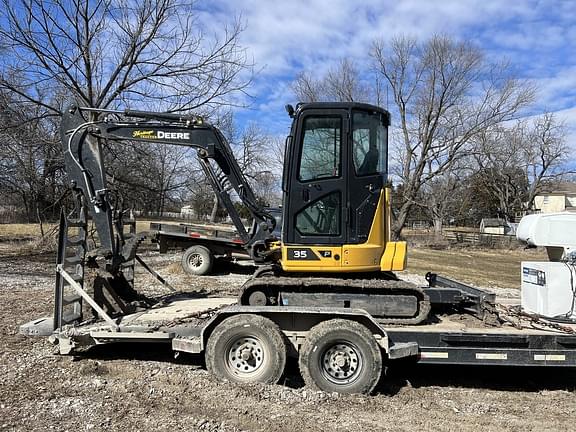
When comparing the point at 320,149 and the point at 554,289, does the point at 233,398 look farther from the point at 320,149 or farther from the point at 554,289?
the point at 554,289

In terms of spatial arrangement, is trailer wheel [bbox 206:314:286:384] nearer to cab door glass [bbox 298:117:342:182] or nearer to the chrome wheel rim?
the chrome wheel rim

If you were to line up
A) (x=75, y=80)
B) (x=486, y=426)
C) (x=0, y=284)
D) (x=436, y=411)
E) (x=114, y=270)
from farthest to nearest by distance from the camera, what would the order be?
(x=75, y=80) → (x=0, y=284) → (x=114, y=270) → (x=436, y=411) → (x=486, y=426)

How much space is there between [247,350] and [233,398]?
0.58 m

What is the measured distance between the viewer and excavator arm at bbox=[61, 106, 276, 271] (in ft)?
22.1

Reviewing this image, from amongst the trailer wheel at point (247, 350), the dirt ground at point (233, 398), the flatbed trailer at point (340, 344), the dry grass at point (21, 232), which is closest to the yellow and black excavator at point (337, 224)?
the flatbed trailer at point (340, 344)

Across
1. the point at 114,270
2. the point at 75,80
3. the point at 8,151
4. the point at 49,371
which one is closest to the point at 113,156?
the point at 75,80

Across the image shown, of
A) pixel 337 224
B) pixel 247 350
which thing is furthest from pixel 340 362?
pixel 337 224

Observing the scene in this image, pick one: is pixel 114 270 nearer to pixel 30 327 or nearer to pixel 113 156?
pixel 30 327

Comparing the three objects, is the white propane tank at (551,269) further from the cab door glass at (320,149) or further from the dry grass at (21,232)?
the dry grass at (21,232)

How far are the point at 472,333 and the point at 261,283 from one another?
7.83 feet

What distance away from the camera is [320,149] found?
243 inches

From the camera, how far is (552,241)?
672 centimetres

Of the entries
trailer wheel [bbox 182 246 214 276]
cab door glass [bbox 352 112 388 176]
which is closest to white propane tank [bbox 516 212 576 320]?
cab door glass [bbox 352 112 388 176]

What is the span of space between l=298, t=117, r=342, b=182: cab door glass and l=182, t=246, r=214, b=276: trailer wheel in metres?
9.26
